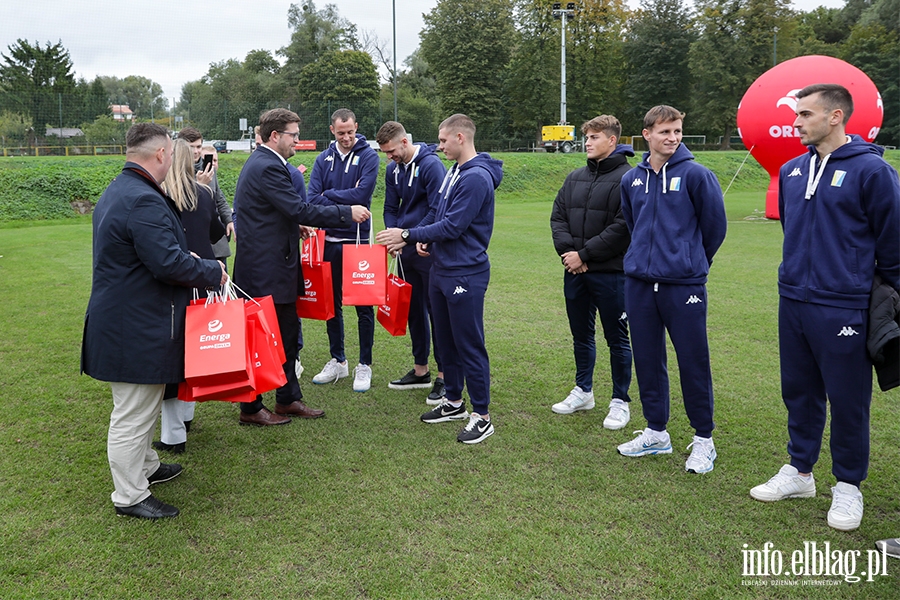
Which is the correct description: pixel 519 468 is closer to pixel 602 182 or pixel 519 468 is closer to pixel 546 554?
pixel 546 554

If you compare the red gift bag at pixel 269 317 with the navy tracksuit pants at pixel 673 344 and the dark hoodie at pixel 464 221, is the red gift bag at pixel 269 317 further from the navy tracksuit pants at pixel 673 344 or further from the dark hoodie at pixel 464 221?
the navy tracksuit pants at pixel 673 344

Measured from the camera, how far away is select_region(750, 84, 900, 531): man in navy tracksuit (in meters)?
3.46

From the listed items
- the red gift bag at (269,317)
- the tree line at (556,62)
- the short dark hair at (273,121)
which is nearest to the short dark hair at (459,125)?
the short dark hair at (273,121)

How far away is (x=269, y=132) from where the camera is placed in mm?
5008

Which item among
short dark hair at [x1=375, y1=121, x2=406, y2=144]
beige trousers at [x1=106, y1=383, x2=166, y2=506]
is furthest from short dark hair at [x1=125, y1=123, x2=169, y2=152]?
short dark hair at [x1=375, y1=121, x2=406, y2=144]

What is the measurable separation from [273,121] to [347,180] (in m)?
1.13

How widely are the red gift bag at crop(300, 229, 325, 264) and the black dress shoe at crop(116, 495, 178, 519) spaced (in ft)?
7.71

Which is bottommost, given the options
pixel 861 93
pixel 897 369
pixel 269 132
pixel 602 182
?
pixel 897 369

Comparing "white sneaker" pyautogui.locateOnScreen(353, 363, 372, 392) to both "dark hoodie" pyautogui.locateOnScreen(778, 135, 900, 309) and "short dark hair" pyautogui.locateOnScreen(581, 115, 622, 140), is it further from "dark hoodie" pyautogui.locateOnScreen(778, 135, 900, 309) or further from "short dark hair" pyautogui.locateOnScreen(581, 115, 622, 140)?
"dark hoodie" pyautogui.locateOnScreen(778, 135, 900, 309)

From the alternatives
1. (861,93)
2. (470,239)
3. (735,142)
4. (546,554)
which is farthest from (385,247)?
(735,142)

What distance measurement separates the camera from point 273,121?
16.4 ft

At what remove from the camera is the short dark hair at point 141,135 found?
367cm

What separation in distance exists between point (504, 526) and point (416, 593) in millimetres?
731

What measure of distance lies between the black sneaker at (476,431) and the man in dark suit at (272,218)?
1347mm
